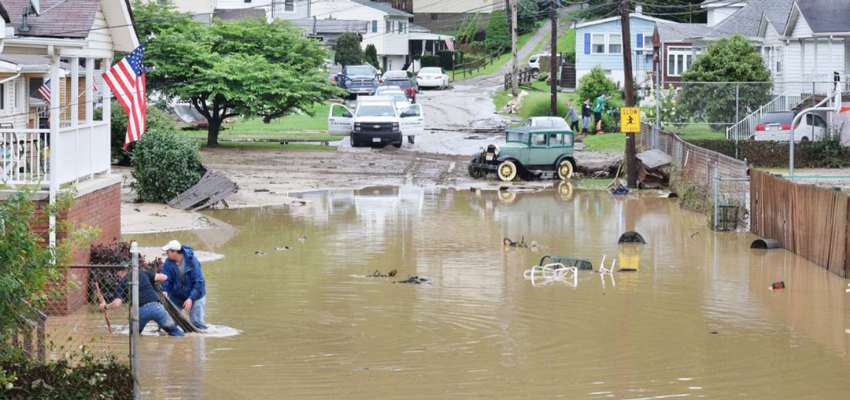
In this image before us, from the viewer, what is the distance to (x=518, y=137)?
4116cm

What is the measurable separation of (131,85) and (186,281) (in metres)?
5.72

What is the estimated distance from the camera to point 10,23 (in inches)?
639

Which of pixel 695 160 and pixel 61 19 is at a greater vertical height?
pixel 61 19

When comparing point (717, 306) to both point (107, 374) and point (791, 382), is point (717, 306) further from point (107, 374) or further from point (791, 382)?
point (107, 374)

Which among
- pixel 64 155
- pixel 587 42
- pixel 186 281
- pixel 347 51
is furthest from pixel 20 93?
pixel 347 51

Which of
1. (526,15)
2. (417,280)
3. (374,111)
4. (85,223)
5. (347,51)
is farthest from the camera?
(526,15)

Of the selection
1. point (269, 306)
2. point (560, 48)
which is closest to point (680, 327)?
point (269, 306)

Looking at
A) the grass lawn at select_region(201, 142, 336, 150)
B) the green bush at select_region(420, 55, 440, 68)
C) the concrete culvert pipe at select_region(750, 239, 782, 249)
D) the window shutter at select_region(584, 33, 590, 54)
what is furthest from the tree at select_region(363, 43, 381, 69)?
the concrete culvert pipe at select_region(750, 239, 782, 249)

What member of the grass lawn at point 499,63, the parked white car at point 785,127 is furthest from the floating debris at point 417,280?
the grass lawn at point 499,63

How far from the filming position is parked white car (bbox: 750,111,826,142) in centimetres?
4419

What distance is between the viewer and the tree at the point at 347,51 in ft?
279

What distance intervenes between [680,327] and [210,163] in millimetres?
28592

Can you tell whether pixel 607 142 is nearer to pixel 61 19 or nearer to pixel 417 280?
pixel 417 280

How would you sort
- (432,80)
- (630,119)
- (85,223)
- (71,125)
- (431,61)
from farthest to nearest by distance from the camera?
(431,61)
(432,80)
(630,119)
(71,125)
(85,223)
